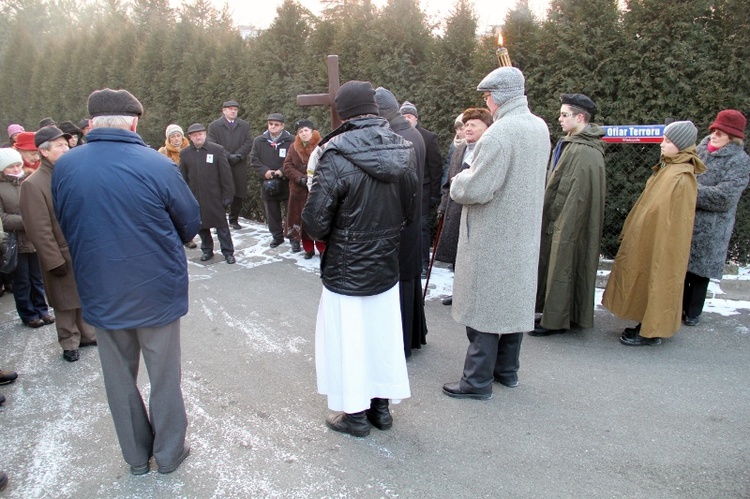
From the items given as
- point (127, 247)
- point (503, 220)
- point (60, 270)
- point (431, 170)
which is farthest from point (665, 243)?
point (60, 270)

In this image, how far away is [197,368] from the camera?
164 inches

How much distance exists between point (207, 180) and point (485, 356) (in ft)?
15.7

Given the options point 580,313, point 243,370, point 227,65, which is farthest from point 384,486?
point 227,65

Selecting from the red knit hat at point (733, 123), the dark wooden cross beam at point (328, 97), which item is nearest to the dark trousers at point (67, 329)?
the dark wooden cross beam at point (328, 97)

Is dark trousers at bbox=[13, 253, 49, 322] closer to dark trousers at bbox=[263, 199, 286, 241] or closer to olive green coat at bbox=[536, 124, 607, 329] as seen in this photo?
dark trousers at bbox=[263, 199, 286, 241]

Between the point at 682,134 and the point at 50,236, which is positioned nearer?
the point at 50,236

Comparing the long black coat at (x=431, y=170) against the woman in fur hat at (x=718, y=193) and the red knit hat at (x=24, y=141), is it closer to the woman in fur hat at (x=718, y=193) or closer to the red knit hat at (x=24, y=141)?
the woman in fur hat at (x=718, y=193)

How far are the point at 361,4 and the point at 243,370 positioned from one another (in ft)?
19.7

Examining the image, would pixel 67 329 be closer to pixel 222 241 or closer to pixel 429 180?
pixel 222 241

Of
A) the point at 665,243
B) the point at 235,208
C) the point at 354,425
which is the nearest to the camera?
the point at 354,425

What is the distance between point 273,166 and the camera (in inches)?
315

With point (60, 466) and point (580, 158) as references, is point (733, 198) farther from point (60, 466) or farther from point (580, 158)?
point (60, 466)

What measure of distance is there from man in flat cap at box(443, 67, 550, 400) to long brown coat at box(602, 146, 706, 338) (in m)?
1.39

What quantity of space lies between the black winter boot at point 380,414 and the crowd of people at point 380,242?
0.04 ft
